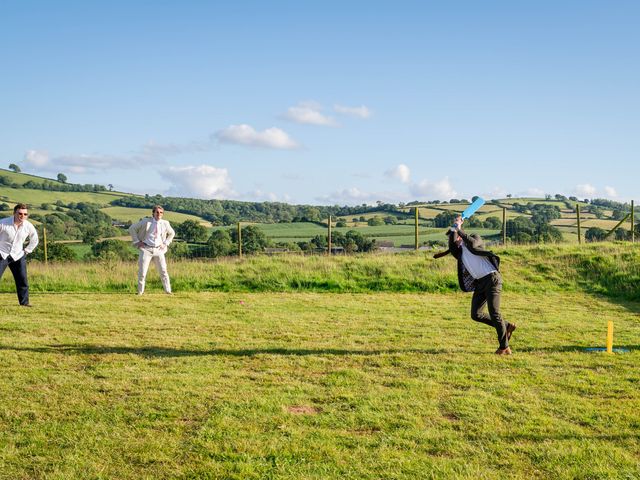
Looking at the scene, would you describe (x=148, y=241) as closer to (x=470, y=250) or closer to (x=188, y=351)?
(x=188, y=351)

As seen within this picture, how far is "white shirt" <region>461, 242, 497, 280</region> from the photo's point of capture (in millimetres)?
8781

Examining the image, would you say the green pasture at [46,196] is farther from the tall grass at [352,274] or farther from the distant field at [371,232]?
the tall grass at [352,274]

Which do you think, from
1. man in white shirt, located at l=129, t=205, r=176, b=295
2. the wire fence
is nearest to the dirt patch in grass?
man in white shirt, located at l=129, t=205, r=176, b=295

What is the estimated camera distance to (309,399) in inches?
248

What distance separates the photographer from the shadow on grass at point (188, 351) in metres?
8.41

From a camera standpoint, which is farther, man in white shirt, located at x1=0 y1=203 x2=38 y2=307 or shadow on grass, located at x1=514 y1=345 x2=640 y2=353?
man in white shirt, located at x1=0 y1=203 x2=38 y2=307

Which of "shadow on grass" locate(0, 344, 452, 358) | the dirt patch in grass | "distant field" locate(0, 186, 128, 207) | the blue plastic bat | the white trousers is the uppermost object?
"distant field" locate(0, 186, 128, 207)

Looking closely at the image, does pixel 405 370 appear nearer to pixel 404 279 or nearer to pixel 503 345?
pixel 503 345

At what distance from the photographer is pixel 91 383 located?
6.78 metres

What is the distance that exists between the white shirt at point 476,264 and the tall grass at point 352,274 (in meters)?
8.33

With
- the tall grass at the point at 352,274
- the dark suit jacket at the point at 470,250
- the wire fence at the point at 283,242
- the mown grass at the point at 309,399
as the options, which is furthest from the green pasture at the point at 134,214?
the dark suit jacket at the point at 470,250

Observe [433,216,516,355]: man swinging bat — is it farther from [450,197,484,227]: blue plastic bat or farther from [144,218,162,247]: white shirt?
[144,218,162,247]: white shirt

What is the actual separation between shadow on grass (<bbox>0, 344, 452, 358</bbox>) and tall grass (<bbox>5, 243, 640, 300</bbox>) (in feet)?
26.0

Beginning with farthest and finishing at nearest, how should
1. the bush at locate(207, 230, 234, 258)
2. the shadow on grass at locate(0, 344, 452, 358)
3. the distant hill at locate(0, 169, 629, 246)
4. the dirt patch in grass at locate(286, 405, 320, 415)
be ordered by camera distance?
the distant hill at locate(0, 169, 629, 246) < the bush at locate(207, 230, 234, 258) < the shadow on grass at locate(0, 344, 452, 358) < the dirt patch in grass at locate(286, 405, 320, 415)
